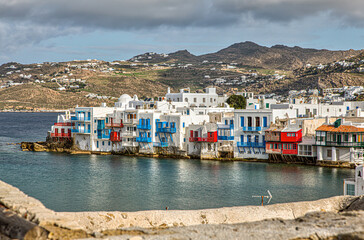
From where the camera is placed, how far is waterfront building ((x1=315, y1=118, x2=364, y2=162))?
1841 inches

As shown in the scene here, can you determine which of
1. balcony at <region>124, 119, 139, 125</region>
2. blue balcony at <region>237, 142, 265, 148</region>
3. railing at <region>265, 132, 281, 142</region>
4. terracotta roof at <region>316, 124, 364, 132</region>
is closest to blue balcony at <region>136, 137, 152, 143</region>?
balcony at <region>124, 119, 139, 125</region>

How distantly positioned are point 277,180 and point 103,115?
1246 inches

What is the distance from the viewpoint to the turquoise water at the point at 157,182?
32844 millimetres

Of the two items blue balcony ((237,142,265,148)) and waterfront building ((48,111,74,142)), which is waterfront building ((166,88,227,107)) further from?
blue balcony ((237,142,265,148))

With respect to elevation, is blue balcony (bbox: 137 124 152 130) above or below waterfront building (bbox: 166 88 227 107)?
below

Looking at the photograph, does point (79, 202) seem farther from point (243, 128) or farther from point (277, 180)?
point (243, 128)

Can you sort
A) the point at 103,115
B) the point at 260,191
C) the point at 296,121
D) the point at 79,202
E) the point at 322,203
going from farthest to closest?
the point at 103,115
the point at 296,121
the point at 260,191
the point at 79,202
the point at 322,203

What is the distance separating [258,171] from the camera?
4594 centimetres

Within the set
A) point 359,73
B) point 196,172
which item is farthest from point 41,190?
point 359,73

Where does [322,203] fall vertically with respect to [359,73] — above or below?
below

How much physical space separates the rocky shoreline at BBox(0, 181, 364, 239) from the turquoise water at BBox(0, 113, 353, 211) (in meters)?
9.71

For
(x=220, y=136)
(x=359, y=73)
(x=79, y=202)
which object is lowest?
(x=79, y=202)

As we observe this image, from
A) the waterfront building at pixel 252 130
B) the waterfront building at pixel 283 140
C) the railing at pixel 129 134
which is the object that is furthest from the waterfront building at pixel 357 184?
the railing at pixel 129 134

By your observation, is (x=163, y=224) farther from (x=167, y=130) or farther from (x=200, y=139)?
(x=167, y=130)
